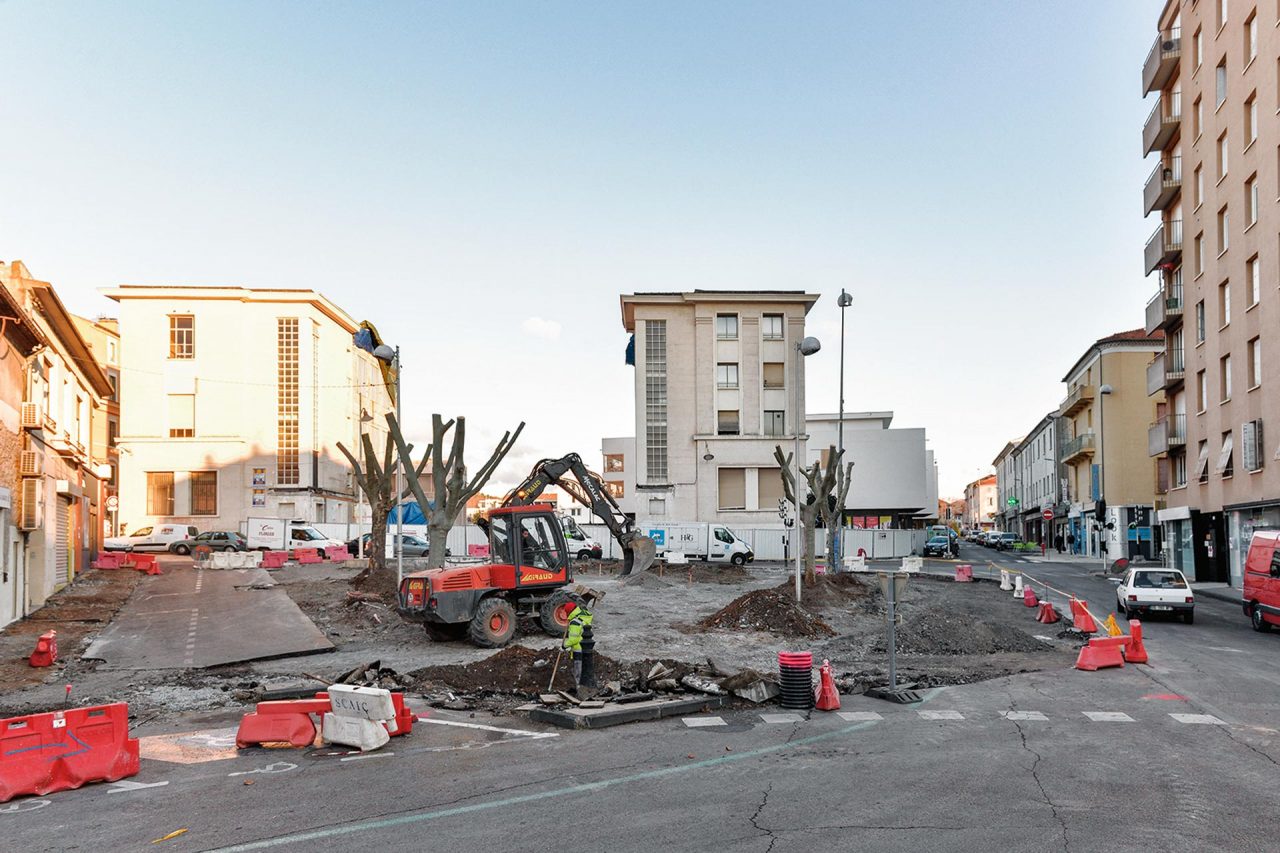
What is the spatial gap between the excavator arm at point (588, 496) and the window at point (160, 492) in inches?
1633

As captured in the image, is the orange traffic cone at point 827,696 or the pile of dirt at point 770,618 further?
the pile of dirt at point 770,618

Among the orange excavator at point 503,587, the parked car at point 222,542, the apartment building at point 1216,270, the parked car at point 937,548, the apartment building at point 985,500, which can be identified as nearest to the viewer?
the orange excavator at point 503,587

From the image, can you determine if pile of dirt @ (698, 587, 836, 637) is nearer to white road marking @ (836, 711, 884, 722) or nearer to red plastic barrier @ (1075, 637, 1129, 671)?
red plastic barrier @ (1075, 637, 1129, 671)

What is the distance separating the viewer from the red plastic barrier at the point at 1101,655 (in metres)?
16.3

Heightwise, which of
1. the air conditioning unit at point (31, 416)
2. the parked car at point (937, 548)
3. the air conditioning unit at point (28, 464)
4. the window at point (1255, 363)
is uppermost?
the window at point (1255, 363)

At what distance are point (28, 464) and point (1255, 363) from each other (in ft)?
125

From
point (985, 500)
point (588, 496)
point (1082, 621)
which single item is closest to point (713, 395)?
point (588, 496)

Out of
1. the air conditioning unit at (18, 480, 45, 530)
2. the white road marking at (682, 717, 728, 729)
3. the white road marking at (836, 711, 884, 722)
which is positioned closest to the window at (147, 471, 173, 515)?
the air conditioning unit at (18, 480, 45, 530)

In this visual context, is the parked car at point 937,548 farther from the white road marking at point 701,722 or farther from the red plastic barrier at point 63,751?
the red plastic barrier at point 63,751

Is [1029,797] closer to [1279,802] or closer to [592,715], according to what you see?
[1279,802]

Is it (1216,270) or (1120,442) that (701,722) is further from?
(1120,442)

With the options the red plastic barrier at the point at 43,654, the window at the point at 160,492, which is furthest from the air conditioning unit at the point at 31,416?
the window at the point at 160,492

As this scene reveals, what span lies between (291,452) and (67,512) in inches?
1073

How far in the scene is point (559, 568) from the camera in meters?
20.9
